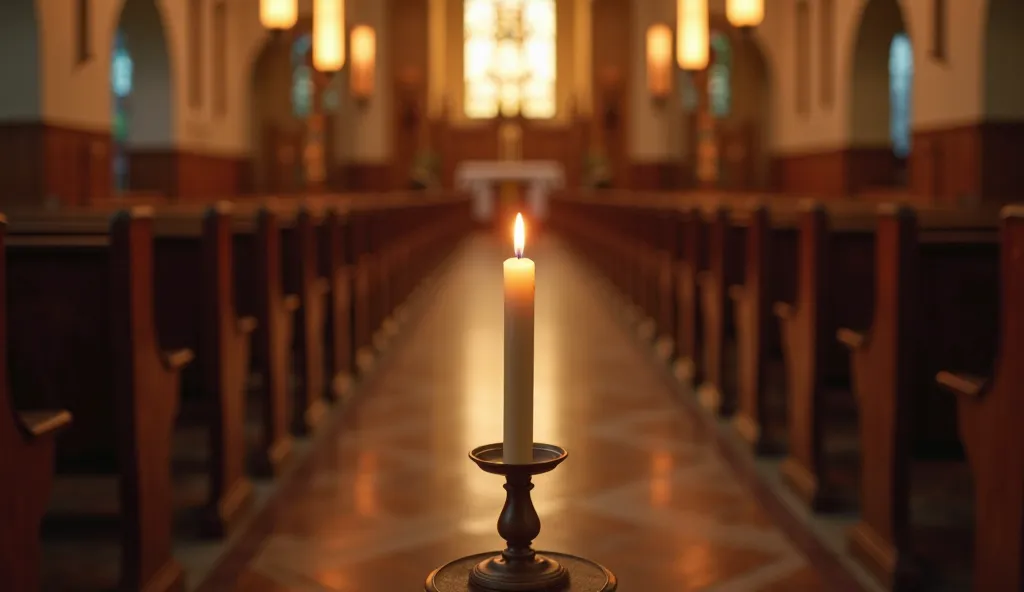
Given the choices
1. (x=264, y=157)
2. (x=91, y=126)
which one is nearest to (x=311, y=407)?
(x=91, y=126)

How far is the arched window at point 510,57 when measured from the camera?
22062 mm

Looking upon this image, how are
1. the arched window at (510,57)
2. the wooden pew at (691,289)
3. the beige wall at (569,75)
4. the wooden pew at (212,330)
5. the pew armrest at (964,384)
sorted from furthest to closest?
the arched window at (510,57)
the beige wall at (569,75)
the wooden pew at (691,289)
the wooden pew at (212,330)
the pew armrest at (964,384)

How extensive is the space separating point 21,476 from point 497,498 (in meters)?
1.72

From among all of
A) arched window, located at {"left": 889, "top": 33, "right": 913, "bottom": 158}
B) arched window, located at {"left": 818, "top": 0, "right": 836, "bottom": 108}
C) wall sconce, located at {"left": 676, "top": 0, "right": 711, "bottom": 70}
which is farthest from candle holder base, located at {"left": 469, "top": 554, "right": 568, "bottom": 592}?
arched window, located at {"left": 889, "top": 33, "right": 913, "bottom": 158}

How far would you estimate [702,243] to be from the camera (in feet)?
17.7

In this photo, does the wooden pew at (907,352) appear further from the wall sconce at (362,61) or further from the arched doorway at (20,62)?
the wall sconce at (362,61)

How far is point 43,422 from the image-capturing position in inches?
78.5

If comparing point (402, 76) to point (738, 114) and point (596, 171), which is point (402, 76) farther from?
point (738, 114)

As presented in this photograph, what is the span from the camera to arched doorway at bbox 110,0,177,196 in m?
13.3

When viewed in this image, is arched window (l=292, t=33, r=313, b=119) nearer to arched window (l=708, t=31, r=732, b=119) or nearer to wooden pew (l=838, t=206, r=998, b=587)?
arched window (l=708, t=31, r=732, b=119)

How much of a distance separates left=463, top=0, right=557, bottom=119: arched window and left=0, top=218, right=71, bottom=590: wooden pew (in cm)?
2032

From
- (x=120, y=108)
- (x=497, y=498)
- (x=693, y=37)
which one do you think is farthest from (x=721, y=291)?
(x=120, y=108)

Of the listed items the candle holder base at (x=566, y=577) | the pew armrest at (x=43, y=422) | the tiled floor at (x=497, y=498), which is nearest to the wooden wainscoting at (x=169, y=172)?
the tiled floor at (x=497, y=498)

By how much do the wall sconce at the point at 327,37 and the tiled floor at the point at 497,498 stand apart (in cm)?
374
